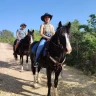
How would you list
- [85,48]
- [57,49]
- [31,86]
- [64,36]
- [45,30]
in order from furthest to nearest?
[85,48] → [31,86] → [45,30] → [57,49] → [64,36]

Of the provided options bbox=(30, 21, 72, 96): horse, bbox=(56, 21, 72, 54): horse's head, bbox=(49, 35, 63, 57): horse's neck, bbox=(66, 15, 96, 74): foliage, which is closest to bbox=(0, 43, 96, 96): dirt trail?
bbox=(30, 21, 72, 96): horse

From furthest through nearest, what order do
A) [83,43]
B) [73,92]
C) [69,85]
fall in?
[83,43]
[69,85]
[73,92]

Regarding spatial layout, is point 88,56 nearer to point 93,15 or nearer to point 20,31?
point 93,15

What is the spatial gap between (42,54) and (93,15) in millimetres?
9428

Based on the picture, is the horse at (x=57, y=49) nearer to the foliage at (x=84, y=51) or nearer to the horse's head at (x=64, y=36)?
the horse's head at (x=64, y=36)

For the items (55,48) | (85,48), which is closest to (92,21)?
(85,48)

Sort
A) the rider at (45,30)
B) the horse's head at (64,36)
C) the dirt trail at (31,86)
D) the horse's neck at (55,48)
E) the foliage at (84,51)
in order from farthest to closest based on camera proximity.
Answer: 1. the foliage at (84,51)
2. the dirt trail at (31,86)
3. the rider at (45,30)
4. the horse's neck at (55,48)
5. the horse's head at (64,36)

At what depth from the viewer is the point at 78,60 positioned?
48.5 feet

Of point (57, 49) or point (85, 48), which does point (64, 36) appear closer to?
point (57, 49)

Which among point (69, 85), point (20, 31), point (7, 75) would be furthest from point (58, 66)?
point (20, 31)

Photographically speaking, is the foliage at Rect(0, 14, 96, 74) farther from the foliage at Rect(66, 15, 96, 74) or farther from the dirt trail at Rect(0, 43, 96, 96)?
the dirt trail at Rect(0, 43, 96, 96)

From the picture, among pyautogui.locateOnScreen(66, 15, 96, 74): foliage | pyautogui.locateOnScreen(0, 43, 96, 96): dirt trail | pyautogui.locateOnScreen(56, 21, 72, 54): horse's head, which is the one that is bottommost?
pyautogui.locateOnScreen(0, 43, 96, 96): dirt trail

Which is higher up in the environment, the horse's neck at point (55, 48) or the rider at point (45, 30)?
the rider at point (45, 30)

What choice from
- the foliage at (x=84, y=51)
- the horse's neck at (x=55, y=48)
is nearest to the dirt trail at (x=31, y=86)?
the horse's neck at (x=55, y=48)
